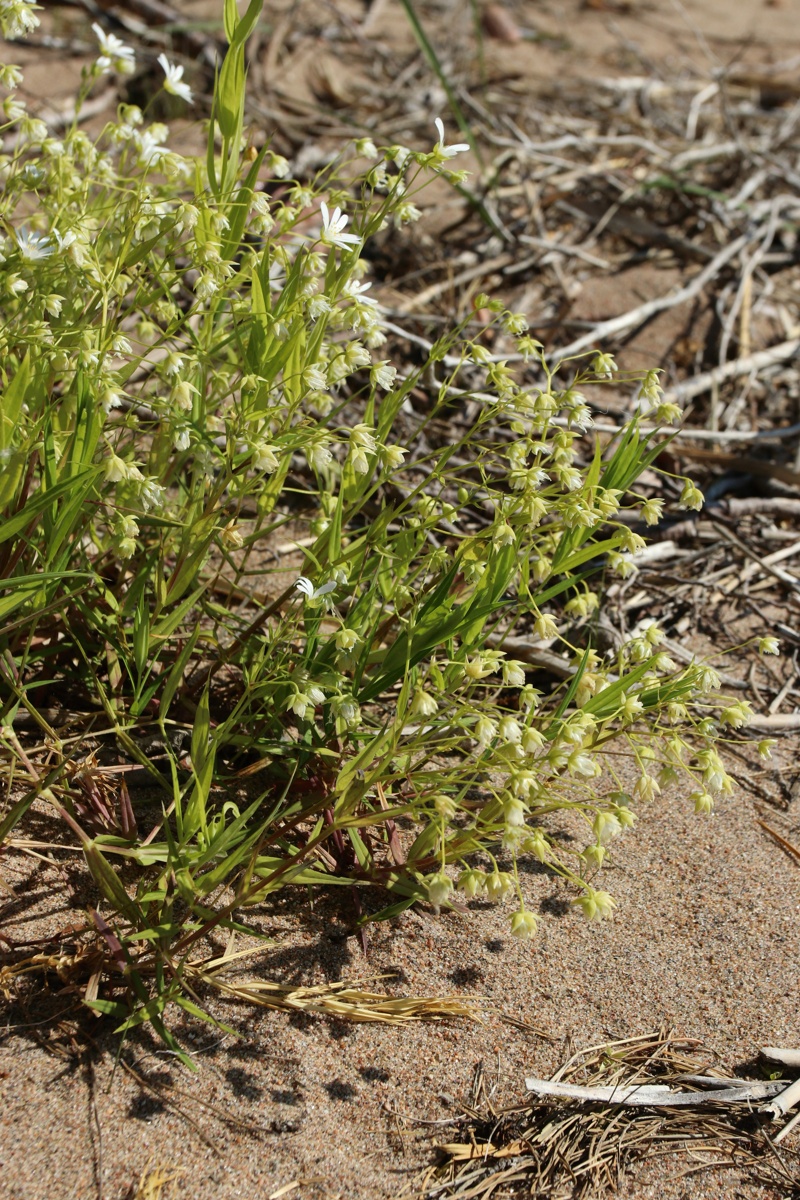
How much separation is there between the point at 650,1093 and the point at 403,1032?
378 mm

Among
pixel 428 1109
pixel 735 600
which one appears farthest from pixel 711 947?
pixel 735 600

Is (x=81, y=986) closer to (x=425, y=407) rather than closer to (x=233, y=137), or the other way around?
(x=233, y=137)

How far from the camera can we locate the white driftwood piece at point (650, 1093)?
1570 millimetres

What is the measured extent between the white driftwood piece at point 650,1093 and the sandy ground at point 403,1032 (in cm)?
6

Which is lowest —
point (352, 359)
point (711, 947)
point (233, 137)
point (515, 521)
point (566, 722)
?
point (711, 947)

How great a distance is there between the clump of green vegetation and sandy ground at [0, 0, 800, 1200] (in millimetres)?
91

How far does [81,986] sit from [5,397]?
899 mm

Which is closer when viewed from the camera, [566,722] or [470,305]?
[566,722]

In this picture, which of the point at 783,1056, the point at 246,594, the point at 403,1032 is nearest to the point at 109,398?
the point at 246,594

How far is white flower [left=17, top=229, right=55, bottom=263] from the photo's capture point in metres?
1.72

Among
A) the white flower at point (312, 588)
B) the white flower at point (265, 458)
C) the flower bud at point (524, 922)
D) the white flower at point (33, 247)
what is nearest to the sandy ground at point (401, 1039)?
the flower bud at point (524, 922)

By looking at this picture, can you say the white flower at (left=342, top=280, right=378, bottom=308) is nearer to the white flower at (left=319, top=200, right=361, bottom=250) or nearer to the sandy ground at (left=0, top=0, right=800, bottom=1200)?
the white flower at (left=319, top=200, right=361, bottom=250)

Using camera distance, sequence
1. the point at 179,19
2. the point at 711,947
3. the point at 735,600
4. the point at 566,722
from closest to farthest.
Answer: the point at 566,722 < the point at 711,947 < the point at 735,600 < the point at 179,19

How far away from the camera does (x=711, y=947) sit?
1865mm
